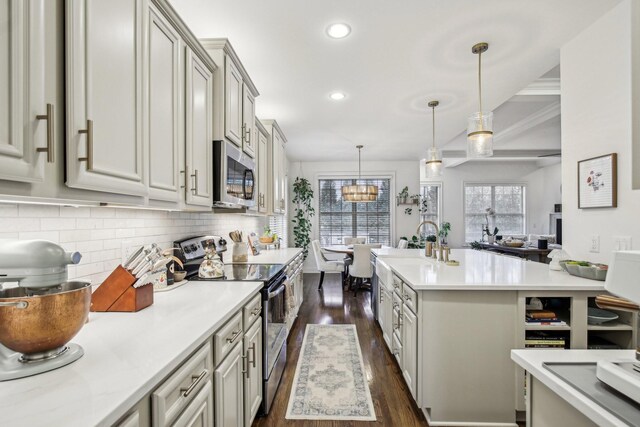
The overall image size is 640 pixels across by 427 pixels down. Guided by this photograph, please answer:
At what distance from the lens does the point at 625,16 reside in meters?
1.88

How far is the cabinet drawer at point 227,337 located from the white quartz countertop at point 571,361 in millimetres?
1083

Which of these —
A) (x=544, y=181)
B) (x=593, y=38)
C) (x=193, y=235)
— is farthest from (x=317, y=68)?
(x=544, y=181)

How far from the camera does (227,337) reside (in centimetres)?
140

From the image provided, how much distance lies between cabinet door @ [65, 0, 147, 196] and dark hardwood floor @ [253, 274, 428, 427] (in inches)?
68.8

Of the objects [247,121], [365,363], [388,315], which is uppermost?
[247,121]

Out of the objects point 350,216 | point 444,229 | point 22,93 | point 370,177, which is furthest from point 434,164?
point 444,229

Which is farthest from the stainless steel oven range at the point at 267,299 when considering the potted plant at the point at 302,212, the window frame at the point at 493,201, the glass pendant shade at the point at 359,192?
the window frame at the point at 493,201

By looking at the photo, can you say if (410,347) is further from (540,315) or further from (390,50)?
(390,50)

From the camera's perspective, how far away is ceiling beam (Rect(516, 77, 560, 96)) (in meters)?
3.50

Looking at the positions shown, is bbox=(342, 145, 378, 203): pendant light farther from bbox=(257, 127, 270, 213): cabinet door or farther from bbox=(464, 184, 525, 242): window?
bbox=(464, 184, 525, 242): window

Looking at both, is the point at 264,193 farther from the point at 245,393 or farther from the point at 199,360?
the point at 199,360

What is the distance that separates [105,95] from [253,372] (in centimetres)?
154

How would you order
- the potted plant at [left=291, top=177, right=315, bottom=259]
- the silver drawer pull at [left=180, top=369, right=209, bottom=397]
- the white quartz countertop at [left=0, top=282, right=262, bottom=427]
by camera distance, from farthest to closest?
the potted plant at [left=291, top=177, right=315, bottom=259] → the silver drawer pull at [left=180, top=369, right=209, bottom=397] → the white quartz countertop at [left=0, top=282, right=262, bottom=427]

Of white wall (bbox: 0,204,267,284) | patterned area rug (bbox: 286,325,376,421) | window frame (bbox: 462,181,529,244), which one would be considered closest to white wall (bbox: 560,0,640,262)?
patterned area rug (bbox: 286,325,376,421)
